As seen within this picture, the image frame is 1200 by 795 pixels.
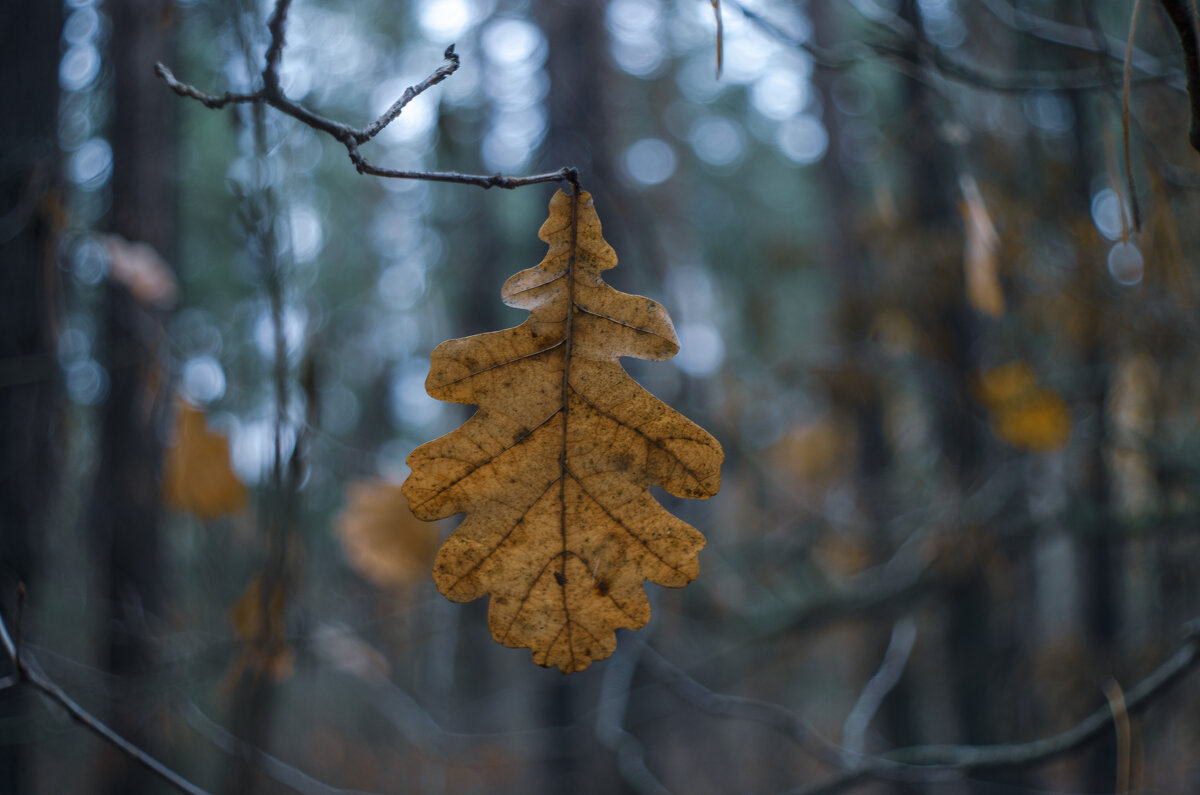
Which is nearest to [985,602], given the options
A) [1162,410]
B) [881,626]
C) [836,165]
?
[1162,410]

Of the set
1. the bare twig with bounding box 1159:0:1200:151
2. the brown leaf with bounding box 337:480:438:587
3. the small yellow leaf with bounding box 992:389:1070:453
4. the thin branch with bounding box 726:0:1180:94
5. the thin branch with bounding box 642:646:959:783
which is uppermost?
the thin branch with bounding box 726:0:1180:94

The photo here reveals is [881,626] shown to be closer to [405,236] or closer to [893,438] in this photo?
[893,438]

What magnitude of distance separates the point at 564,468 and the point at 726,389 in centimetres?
485

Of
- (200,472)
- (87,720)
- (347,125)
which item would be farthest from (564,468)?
(200,472)

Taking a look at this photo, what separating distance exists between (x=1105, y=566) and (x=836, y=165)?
10.3 feet

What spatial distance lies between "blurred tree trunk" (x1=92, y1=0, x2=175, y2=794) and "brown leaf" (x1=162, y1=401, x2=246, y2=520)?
1.90 feet

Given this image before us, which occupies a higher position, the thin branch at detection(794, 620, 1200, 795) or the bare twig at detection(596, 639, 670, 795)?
the thin branch at detection(794, 620, 1200, 795)

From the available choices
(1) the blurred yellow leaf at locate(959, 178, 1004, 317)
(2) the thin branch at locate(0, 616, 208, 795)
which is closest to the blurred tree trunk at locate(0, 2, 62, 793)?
(2) the thin branch at locate(0, 616, 208, 795)

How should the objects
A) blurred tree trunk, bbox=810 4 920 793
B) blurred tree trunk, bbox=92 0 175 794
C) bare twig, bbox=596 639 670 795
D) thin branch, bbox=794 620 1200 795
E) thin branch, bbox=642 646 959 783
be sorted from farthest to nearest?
1. blurred tree trunk, bbox=810 4 920 793
2. blurred tree trunk, bbox=92 0 175 794
3. bare twig, bbox=596 639 670 795
4. thin branch, bbox=642 646 959 783
5. thin branch, bbox=794 620 1200 795

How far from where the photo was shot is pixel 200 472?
2.18 m

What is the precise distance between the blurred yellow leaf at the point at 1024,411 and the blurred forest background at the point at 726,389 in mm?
11

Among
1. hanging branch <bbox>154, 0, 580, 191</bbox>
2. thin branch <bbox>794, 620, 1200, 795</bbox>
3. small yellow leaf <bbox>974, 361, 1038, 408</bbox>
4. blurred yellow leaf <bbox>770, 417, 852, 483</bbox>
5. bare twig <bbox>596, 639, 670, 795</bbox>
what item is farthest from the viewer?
blurred yellow leaf <bbox>770, 417, 852, 483</bbox>

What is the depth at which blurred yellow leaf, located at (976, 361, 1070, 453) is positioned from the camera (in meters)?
2.17

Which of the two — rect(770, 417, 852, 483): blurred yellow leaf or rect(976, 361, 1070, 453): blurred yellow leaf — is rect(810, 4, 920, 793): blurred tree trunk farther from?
rect(976, 361, 1070, 453): blurred yellow leaf
